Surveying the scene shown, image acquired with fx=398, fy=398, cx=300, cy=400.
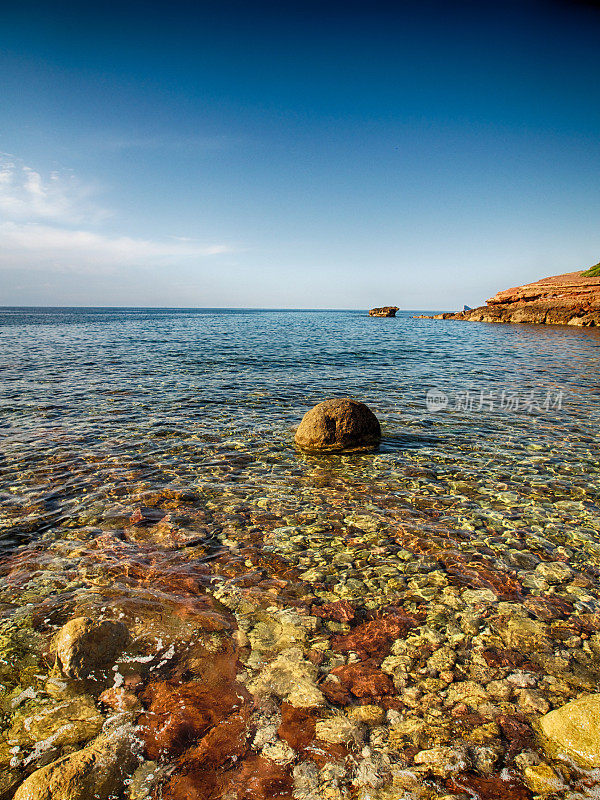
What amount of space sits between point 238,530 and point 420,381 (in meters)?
13.3

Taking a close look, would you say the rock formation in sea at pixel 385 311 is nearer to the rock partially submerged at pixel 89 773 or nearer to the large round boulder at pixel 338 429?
the large round boulder at pixel 338 429

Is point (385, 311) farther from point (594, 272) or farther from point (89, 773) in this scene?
point (89, 773)

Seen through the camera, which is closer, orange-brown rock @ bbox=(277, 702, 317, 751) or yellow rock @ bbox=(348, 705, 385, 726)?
orange-brown rock @ bbox=(277, 702, 317, 751)

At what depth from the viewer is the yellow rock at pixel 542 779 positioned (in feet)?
8.14

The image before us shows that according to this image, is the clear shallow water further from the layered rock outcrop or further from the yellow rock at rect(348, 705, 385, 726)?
the layered rock outcrop

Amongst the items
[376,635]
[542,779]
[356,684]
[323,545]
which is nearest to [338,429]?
[323,545]

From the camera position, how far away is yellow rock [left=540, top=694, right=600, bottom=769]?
A: 264 cm

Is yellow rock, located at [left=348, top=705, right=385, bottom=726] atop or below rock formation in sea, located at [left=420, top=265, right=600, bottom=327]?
below

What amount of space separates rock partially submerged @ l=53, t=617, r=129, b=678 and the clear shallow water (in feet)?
0.53

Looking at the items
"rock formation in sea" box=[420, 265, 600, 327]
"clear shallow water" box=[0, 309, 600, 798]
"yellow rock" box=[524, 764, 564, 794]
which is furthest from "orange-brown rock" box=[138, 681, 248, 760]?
"rock formation in sea" box=[420, 265, 600, 327]

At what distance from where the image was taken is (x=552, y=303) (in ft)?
176

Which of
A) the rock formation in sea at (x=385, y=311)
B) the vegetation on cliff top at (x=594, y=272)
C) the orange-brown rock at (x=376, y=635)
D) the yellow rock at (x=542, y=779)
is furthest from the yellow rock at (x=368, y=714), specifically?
the rock formation in sea at (x=385, y=311)

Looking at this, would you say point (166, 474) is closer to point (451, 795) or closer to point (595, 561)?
point (451, 795)

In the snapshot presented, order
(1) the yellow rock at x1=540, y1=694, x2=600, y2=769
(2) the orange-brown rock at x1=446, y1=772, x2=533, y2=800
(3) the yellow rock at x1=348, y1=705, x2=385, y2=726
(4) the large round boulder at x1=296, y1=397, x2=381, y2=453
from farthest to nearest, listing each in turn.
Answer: (4) the large round boulder at x1=296, y1=397, x2=381, y2=453 < (3) the yellow rock at x1=348, y1=705, x2=385, y2=726 < (1) the yellow rock at x1=540, y1=694, x2=600, y2=769 < (2) the orange-brown rock at x1=446, y1=772, x2=533, y2=800
